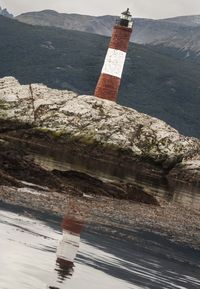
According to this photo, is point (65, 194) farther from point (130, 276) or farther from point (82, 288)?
point (82, 288)

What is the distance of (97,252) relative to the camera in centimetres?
1497

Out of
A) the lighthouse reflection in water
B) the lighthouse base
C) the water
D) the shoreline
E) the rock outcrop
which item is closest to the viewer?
Result: the water

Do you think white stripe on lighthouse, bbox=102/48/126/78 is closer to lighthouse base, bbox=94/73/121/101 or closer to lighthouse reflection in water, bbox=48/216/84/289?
lighthouse base, bbox=94/73/121/101

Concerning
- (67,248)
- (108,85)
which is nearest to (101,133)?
(108,85)

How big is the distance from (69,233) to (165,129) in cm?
6225

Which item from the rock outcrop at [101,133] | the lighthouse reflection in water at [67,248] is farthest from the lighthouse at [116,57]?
the lighthouse reflection in water at [67,248]

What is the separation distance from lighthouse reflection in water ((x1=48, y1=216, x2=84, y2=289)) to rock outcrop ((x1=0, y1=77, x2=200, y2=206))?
5196 centimetres

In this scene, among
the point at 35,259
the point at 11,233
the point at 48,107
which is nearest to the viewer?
the point at 35,259

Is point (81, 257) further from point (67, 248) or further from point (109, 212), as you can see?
point (109, 212)

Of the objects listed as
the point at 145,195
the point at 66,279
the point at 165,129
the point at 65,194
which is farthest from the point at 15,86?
the point at 66,279

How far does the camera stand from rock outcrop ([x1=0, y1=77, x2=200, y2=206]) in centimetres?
7306

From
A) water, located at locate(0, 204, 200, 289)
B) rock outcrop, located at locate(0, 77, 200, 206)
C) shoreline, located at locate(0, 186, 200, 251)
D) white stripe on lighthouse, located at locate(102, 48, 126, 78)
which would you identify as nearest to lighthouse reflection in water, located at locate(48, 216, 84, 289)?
water, located at locate(0, 204, 200, 289)

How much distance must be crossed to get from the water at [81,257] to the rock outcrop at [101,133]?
170ft

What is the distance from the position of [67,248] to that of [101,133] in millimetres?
59523
